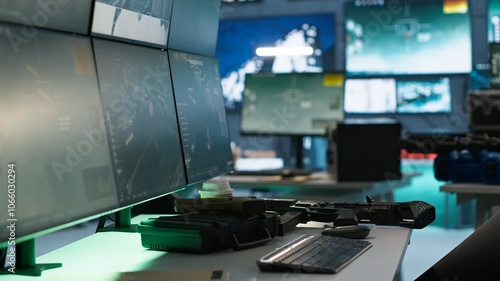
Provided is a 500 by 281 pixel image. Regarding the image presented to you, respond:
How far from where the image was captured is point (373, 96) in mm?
5746

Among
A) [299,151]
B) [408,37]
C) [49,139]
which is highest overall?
[408,37]

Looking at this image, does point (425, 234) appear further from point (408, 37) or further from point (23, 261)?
point (23, 261)

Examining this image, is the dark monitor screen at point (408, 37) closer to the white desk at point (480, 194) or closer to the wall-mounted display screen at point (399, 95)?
the wall-mounted display screen at point (399, 95)

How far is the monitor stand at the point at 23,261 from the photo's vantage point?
1.21 metres

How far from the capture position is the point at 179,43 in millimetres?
1833

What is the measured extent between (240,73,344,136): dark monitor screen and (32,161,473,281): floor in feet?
3.40

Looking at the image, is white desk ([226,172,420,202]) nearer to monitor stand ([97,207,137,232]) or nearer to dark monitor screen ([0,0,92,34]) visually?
monitor stand ([97,207,137,232])

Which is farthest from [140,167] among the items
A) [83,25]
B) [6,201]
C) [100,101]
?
[6,201]

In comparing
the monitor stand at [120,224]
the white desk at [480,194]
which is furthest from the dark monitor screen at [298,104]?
the monitor stand at [120,224]

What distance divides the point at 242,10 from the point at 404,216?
4.70m

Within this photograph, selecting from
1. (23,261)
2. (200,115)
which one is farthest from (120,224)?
(23,261)

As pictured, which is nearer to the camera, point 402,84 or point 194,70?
point 194,70

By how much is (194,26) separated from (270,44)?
4098 mm

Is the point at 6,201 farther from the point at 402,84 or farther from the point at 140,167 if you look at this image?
the point at 402,84
